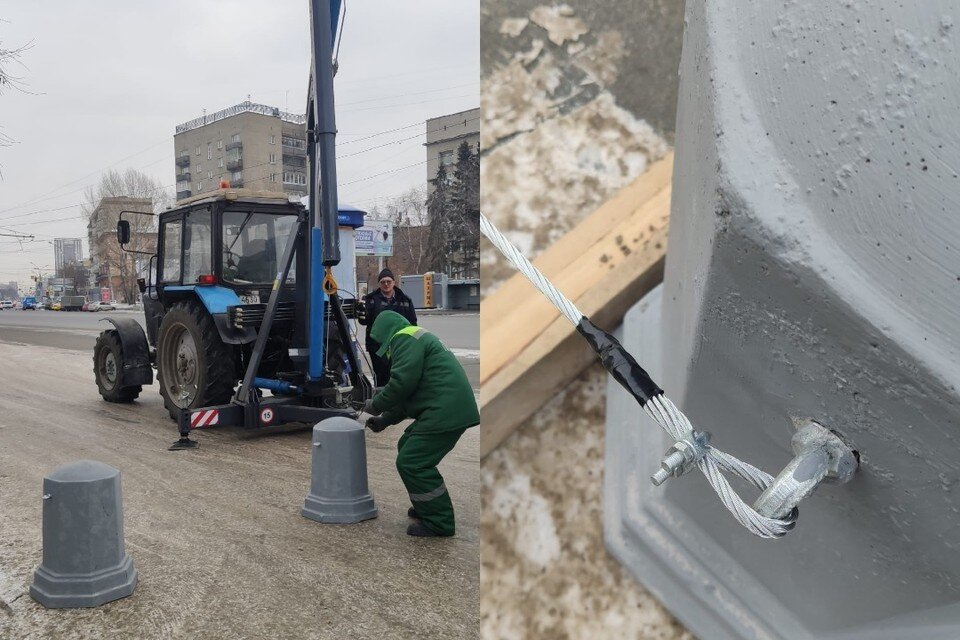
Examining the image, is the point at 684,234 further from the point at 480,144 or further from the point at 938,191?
the point at 480,144

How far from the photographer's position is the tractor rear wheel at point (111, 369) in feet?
25.3

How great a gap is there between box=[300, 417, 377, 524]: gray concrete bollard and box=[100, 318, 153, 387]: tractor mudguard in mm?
4247

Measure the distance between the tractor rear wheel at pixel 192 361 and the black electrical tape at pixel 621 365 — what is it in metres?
5.71

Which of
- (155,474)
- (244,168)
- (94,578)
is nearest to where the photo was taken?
(94,578)

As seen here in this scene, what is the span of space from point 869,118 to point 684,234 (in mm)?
227

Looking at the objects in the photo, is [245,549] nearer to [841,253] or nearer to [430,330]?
[841,253]

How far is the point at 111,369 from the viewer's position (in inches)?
315

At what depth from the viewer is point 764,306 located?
1.83ft

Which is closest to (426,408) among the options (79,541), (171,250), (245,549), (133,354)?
(245,549)

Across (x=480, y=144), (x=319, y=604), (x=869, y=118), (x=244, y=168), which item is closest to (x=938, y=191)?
(x=869, y=118)

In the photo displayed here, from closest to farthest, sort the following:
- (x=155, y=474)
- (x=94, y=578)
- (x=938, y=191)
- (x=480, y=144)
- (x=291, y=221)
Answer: (x=938, y=191) → (x=480, y=144) → (x=94, y=578) → (x=155, y=474) → (x=291, y=221)

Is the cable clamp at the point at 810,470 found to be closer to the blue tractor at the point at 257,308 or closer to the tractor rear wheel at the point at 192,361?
the blue tractor at the point at 257,308

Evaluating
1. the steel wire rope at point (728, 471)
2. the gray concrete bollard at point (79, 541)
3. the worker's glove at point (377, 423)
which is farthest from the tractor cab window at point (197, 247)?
the steel wire rope at point (728, 471)

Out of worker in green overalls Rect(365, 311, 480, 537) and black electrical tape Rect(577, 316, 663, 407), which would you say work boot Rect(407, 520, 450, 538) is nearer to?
worker in green overalls Rect(365, 311, 480, 537)
